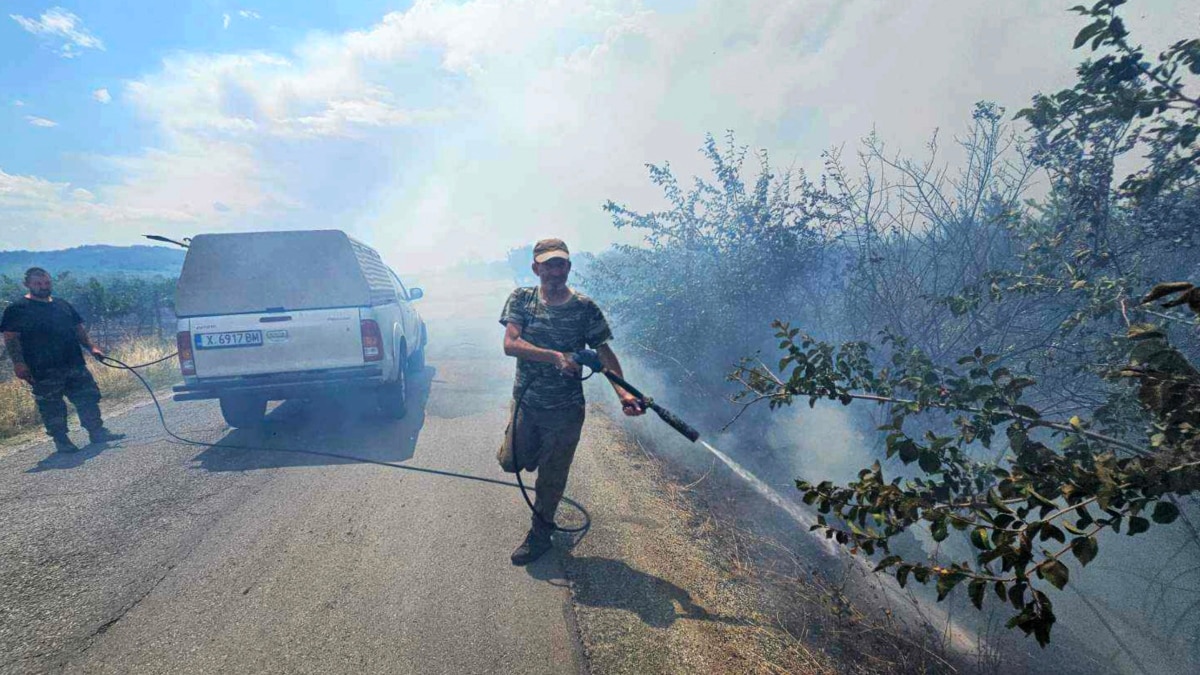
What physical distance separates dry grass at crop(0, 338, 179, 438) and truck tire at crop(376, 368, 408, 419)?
13.3 ft

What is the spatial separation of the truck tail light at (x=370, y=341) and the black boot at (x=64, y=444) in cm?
301

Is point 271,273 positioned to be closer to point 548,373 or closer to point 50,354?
point 50,354

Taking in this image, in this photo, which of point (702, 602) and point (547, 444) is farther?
point (547, 444)

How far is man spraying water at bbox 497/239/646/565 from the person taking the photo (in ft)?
11.2

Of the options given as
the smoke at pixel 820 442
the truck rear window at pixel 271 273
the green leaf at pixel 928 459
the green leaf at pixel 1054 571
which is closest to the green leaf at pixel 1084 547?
the green leaf at pixel 1054 571

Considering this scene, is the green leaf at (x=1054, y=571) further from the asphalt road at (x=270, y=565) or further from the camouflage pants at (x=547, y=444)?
the camouflage pants at (x=547, y=444)

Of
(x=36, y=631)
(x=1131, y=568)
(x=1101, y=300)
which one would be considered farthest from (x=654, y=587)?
(x=1131, y=568)

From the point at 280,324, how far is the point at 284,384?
0.65 metres

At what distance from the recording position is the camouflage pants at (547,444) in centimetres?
349

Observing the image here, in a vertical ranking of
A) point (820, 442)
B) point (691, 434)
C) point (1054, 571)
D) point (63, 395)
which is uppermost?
point (1054, 571)

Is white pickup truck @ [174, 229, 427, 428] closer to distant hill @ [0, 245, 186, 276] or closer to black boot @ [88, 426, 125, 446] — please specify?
black boot @ [88, 426, 125, 446]

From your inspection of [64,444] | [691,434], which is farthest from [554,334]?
[64,444]

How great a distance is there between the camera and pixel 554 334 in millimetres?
3418

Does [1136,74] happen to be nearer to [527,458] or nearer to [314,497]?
[527,458]
